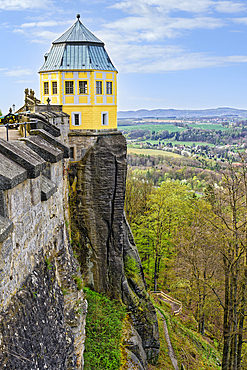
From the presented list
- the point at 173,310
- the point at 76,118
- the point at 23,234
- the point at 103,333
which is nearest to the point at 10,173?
the point at 23,234

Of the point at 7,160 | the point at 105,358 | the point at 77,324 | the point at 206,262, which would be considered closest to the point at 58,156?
the point at 7,160

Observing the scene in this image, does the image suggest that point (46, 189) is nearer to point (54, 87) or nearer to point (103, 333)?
point (103, 333)

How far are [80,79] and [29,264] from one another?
1471 centimetres

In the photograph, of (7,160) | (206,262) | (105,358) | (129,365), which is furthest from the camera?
(206,262)

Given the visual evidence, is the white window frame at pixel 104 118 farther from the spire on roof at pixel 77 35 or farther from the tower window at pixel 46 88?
the spire on roof at pixel 77 35

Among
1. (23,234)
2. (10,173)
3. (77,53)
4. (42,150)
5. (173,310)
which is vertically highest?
(77,53)

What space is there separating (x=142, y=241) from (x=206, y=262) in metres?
9.05

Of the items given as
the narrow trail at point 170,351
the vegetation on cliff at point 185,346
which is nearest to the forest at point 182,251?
the vegetation on cliff at point 185,346

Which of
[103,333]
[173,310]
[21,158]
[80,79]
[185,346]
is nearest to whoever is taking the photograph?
[21,158]

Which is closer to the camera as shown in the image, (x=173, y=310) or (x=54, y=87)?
(x=54, y=87)

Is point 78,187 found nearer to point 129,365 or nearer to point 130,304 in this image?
point 130,304

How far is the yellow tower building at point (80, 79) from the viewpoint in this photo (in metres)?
18.1

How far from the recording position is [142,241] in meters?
30.1

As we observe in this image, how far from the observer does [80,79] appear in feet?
59.7
